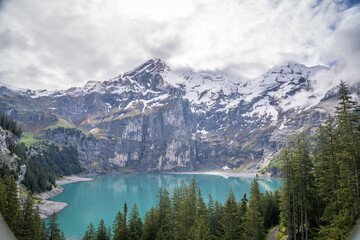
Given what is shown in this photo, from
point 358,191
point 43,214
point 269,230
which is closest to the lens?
point 358,191

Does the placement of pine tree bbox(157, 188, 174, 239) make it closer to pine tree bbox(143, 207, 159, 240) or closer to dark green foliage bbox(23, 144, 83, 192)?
pine tree bbox(143, 207, 159, 240)

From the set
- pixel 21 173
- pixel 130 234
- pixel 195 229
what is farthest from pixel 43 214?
pixel 195 229

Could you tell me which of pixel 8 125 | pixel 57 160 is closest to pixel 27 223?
pixel 8 125

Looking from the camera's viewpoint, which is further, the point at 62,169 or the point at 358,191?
the point at 62,169

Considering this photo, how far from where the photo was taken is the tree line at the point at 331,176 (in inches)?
541

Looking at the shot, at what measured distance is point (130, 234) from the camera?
2730cm

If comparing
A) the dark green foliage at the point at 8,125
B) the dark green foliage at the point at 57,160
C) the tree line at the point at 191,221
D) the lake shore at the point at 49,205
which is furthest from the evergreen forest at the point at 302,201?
the dark green foliage at the point at 57,160

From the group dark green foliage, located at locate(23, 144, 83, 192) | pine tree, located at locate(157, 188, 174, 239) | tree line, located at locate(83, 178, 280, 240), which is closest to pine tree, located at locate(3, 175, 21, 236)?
tree line, located at locate(83, 178, 280, 240)

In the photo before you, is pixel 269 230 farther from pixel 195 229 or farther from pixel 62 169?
pixel 62 169

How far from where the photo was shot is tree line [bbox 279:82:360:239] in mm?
13729

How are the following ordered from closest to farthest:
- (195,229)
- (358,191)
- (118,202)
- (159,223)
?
(358,191)
(195,229)
(159,223)
(118,202)

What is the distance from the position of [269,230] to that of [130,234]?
23668mm

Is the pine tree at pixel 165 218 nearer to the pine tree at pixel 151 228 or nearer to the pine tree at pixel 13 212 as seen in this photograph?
the pine tree at pixel 151 228

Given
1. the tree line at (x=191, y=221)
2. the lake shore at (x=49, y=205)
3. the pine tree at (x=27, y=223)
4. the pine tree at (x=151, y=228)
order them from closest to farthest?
the pine tree at (x=27, y=223)
the tree line at (x=191, y=221)
the pine tree at (x=151, y=228)
the lake shore at (x=49, y=205)
